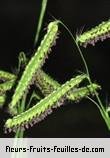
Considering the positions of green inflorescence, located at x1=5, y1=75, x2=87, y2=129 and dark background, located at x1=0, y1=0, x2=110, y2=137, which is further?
dark background, located at x1=0, y1=0, x2=110, y2=137

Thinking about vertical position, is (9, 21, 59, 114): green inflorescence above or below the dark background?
below

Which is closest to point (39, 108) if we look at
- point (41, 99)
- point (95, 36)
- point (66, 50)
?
point (41, 99)

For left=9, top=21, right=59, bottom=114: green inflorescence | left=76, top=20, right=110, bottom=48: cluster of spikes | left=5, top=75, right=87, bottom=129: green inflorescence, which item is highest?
left=76, top=20, right=110, bottom=48: cluster of spikes

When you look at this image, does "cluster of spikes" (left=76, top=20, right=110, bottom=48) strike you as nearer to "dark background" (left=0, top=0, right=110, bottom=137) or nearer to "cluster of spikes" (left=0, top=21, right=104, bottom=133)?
"cluster of spikes" (left=0, top=21, right=104, bottom=133)

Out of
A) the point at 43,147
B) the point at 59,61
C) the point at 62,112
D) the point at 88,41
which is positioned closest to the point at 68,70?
the point at 59,61

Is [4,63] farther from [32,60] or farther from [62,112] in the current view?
[32,60]

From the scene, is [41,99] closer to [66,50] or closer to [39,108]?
[39,108]

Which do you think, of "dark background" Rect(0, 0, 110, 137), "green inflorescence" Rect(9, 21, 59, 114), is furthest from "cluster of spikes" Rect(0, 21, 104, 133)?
"dark background" Rect(0, 0, 110, 137)

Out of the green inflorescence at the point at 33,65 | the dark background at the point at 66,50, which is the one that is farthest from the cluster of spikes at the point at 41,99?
the dark background at the point at 66,50

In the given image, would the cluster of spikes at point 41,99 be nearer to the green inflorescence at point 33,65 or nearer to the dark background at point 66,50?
the green inflorescence at point 33,65
